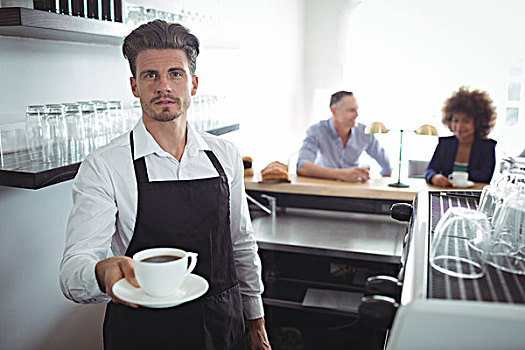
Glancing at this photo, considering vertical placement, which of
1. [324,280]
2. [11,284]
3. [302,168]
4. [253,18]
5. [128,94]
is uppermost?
[253,18]

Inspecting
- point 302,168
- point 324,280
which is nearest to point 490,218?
point 324,280

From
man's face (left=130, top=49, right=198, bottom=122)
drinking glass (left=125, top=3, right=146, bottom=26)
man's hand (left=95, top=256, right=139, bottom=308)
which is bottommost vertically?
man's hand (left=95, top=256, right=139, bottom=308)

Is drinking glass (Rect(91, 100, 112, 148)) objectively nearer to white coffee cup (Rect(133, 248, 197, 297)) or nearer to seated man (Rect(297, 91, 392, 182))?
white coffee cup (Rect(133, 248, 197, 297))

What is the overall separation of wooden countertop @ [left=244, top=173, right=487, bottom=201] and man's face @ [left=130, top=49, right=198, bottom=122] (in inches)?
66.2

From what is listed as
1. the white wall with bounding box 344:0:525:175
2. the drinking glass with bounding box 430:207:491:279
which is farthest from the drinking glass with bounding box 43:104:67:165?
the white wall with bounding box 344:0:525:175

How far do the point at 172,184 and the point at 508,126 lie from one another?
207 inches

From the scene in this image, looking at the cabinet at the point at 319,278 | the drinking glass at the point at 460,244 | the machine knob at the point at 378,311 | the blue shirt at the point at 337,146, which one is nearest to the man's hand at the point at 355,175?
the cabinet at the point at 319,278

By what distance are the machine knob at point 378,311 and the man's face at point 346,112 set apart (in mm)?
3129

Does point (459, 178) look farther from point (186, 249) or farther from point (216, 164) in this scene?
point (186, 249)

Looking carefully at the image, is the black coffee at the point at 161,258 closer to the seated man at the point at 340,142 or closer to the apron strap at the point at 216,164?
the apron strap at the point at 216,164

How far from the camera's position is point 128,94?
250cm

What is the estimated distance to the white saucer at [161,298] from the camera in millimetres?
1026

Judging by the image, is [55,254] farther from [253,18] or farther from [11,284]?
[253,18]

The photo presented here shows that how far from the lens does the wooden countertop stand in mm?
2994
